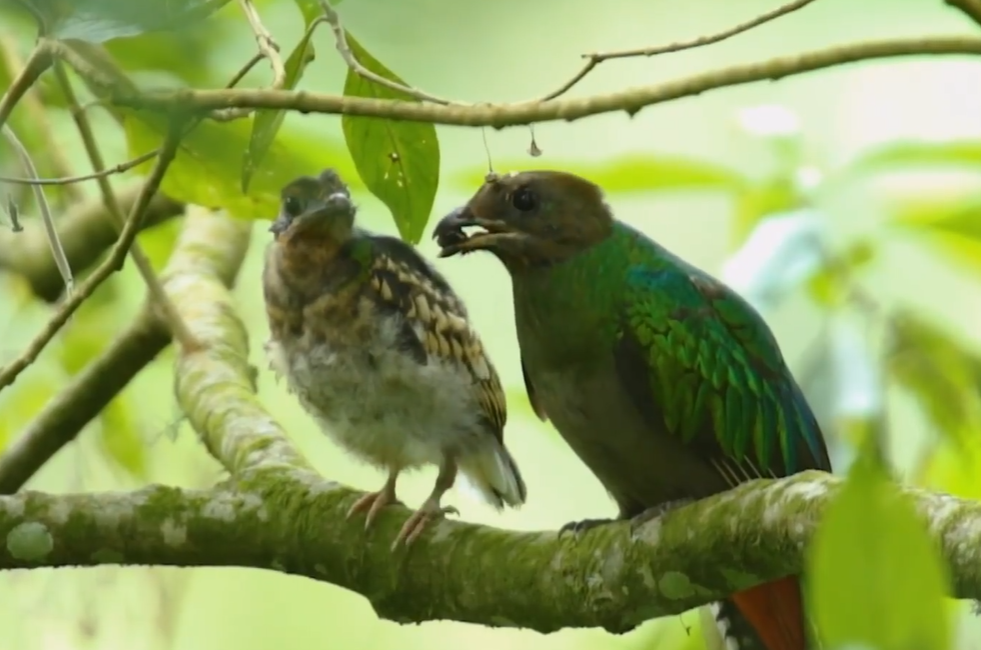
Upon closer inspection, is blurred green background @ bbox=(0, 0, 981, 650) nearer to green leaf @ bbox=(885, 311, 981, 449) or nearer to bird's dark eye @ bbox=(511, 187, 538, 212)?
green leaf @ bbox=(885, 311, 981, 449)

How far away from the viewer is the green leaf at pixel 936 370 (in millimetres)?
2133

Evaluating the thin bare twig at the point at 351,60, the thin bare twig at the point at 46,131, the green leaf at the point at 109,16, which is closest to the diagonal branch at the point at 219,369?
the thin bare twig at the point at 46,131

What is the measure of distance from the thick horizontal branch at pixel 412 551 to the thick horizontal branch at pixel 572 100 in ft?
1.33

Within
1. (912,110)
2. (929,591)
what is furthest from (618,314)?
(912,110)

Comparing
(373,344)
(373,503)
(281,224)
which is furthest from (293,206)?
(373,503)

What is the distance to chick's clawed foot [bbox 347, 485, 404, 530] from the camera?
6.37 feet

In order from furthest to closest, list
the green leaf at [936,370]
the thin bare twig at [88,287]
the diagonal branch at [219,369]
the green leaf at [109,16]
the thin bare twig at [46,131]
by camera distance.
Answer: the thin bare twig at [46,131] → the diagonal branch at [219,369] → the green leaf at [936,370] → the thin bare twig at [88,287] → the green leaf at [109,16]

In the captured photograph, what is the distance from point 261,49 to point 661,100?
1.80 feet

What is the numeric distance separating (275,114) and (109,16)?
34.2 inches

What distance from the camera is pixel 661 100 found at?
1.29 meters

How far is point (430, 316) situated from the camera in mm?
2236

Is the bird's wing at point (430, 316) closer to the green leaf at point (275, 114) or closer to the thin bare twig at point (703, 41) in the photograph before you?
the green leaf at point (275, 114)

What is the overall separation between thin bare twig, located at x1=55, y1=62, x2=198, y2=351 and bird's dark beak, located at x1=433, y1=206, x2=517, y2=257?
1.43ft

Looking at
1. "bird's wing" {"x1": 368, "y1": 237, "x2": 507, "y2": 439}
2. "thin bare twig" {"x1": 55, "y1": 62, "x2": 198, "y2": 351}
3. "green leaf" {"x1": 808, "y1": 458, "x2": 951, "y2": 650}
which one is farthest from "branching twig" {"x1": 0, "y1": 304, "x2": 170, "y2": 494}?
"green leaf" {"x1": 808, "y1": 458, "x2": 951, "y2": 650}
